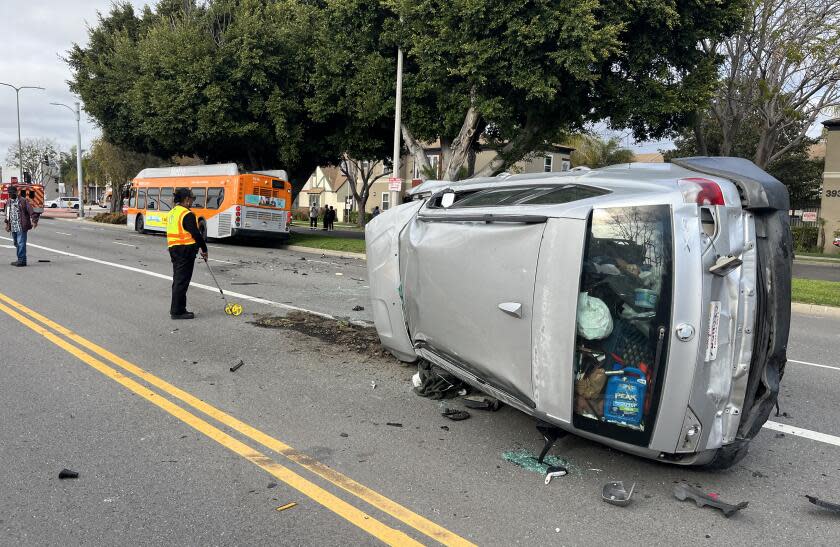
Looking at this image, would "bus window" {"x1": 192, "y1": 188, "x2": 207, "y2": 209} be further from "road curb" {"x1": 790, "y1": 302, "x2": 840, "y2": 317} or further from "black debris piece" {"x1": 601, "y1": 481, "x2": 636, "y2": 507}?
"black debris piece" {"x1": 601, "y1": 481, "x2": 636, "y2": 507}

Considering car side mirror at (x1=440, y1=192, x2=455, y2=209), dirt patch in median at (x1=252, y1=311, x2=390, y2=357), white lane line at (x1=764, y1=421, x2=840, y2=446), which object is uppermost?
car side mirror at (x1=440, y1=192, x2=455, y2=209)

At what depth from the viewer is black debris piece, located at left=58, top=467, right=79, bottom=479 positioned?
3.53m

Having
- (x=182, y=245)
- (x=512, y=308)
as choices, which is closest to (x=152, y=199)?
(x=182, y=245)

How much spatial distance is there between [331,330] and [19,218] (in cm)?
895

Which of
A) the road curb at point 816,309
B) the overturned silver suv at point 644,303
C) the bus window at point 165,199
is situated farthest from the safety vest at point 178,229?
the bus window at point 165,199

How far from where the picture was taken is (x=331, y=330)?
300 inches

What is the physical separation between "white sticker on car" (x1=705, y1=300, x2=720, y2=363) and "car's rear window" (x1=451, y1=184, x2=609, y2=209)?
89 cm

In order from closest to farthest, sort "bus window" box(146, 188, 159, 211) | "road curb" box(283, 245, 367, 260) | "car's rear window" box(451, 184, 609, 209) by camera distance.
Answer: "car's rear window" box(451, 184, 609, 209) < "road curb" box(283, 245, 367, 260) < "bus window" box(146, 188, 159, 211)

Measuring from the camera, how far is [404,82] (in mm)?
20109

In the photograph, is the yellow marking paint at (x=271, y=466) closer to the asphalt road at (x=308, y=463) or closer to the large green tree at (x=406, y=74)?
the asphalt road at (x=308, y=463)

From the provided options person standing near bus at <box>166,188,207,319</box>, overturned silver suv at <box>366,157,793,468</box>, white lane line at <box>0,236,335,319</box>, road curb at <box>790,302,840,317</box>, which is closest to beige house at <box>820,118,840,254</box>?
road curb at <box>790,302,840,317</box>

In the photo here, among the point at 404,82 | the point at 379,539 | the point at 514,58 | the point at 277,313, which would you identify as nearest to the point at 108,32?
the point at 404,82

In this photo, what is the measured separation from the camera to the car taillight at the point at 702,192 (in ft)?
10.2

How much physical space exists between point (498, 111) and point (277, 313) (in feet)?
35.7
